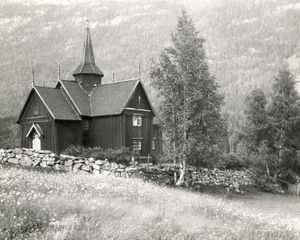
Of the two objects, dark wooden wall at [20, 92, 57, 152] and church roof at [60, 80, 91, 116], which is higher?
church roof at [60, 80, 91, 116]

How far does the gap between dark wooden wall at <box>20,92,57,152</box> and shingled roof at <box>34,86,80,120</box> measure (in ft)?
2.30

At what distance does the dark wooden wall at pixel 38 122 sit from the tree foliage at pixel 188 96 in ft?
40.6

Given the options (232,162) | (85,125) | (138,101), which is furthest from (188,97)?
(85,125)

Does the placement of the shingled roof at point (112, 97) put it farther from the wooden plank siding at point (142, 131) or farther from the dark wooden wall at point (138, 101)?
the wooden plank siding at point (142, 131)

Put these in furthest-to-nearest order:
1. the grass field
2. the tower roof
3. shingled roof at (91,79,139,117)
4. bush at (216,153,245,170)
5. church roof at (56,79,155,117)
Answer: the tower roof, bush at (216,153,245,170), church roof at (56,79,155,117), shingled roof at (91,79,139,117), the grass field

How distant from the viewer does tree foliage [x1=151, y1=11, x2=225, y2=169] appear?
33500 mm

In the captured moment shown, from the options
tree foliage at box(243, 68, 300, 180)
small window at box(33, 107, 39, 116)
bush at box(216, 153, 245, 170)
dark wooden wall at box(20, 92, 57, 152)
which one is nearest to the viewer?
tree foliage at box(243, 68, 300, 180)

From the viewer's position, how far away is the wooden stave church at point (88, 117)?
41031mm

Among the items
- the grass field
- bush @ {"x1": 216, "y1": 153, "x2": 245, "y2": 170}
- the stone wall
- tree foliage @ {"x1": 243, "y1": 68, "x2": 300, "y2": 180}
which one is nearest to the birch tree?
the stone wall

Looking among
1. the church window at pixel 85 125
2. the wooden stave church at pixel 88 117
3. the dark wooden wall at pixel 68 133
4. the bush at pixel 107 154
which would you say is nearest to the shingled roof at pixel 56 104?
the wooden stave church at pixel 88 117

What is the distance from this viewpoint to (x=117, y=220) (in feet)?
36.6

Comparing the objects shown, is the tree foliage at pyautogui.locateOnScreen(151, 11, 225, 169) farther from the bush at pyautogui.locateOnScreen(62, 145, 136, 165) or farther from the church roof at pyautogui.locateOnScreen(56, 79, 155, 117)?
the church roof at pyautogui.locateOnScreen(56, 79, 155, 117)

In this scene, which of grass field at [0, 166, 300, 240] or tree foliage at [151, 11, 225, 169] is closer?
grass field at [0, 166, 300, 240]

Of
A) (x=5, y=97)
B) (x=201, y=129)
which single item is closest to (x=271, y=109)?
(x=201, y=129)
